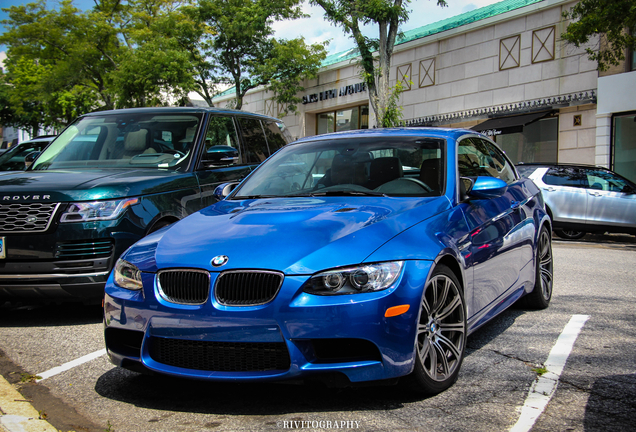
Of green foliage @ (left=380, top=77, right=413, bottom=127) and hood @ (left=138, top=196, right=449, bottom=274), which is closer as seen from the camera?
hood @ (left=138, top=196, right=449, bottom=274)

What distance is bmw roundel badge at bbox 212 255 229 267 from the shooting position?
124 inches

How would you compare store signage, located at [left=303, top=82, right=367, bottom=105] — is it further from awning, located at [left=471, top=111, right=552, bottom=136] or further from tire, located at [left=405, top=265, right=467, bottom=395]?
tire, located at [left=405, top=265, right=467, bottom=395]


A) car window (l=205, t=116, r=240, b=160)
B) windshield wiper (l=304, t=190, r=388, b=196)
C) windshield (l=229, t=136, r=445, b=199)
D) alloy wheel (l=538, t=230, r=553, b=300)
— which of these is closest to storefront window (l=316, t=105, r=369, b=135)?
car window (l=205, t=116, r=240, b=160)

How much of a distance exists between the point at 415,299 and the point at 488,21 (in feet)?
68.8

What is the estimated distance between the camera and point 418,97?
2500 cm

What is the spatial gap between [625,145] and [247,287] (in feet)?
61.7

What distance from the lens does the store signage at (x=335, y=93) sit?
92.0 ft

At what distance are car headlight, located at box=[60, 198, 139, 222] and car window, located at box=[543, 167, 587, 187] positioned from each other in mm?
11257

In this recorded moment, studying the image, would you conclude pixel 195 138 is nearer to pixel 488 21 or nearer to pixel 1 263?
pixel 1 263

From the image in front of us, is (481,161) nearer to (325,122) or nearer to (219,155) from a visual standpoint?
(219,155)

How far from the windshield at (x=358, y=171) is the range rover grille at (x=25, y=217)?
1504 mm

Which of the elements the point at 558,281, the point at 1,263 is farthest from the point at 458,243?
the point at 558,281

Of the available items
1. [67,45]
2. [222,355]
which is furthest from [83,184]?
[67,45]

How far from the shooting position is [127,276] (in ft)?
11.4
